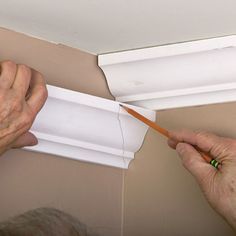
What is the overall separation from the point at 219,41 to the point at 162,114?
215 mm

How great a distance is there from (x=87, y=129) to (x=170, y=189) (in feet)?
0.67

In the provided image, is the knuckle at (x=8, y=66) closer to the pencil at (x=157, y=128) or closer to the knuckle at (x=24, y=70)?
the knuckle at (x=24, y=70)

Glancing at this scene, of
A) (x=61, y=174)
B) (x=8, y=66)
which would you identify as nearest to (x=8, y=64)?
(x=8, y=66)

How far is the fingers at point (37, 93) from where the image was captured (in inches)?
37.4

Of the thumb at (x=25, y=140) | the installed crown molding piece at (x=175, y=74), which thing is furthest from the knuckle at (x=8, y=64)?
the installed crown molding piece at (x=175, y=74)

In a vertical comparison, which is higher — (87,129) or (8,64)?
(8,64)

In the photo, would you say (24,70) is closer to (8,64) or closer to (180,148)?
(8,64)

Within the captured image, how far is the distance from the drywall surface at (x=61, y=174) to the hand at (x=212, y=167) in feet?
0.60

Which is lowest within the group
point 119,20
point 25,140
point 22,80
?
point 25,140

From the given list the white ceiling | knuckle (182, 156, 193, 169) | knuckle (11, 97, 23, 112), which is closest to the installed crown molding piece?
the white ceiling

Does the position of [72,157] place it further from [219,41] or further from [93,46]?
[219,41]

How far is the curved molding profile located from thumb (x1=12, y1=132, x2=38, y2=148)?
3 centimetres

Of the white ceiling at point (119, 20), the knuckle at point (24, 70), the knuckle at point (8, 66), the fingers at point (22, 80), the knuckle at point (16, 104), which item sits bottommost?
the knuckle at point (16, 104)

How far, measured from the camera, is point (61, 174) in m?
1.08
